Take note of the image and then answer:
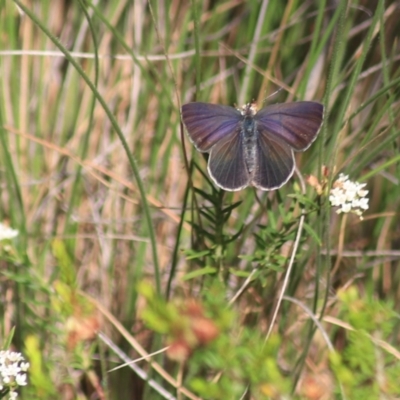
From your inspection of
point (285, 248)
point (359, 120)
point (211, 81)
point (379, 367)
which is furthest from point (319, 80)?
point (379, 367)

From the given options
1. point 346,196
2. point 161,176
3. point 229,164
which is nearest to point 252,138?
point 229,164

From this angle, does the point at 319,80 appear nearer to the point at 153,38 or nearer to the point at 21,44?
the point at 153,38

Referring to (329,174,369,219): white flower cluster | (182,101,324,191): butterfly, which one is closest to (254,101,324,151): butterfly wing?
(182,101,324,191): butterfly

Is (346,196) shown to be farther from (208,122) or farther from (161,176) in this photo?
(161,176)

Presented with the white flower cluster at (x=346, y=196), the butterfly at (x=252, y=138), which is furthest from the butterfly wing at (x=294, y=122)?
the white flower cluster at (x=346, y=196)

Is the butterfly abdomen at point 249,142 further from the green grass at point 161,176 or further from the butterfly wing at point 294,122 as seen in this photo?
the green grass at point 161,176

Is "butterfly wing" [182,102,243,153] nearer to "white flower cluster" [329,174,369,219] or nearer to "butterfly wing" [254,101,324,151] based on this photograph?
"butterfly wing" [254,101,324,151]
